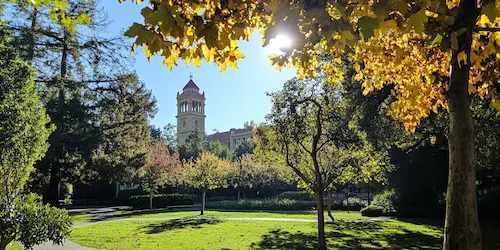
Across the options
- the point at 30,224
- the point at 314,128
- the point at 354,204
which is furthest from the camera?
the point at 354,204

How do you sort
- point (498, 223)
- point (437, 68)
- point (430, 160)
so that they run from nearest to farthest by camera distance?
point (437, 68)
point (498, 223)
point (430, 160)

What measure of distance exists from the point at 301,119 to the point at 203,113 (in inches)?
4177

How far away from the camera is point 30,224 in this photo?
287 inches

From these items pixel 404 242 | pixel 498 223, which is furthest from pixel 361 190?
pixel 404 242

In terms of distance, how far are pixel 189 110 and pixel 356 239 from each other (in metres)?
102

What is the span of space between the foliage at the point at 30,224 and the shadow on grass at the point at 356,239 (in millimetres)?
5382

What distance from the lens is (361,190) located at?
44125mm

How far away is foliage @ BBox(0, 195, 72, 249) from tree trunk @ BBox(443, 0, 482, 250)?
7.28m

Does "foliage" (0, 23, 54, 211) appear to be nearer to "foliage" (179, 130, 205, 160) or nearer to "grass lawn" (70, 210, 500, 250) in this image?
"grass lawn" (70, 210, 500, 250)

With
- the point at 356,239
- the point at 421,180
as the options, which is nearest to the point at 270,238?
the point at 356,239

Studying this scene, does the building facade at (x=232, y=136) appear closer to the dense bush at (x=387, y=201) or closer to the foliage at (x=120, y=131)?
the foliage at (x=120, y=131)

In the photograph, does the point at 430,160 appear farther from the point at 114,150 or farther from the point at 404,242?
the point at 114,150

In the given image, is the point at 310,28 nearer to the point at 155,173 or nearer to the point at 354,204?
the point at 354,204

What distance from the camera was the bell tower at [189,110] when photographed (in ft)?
363
